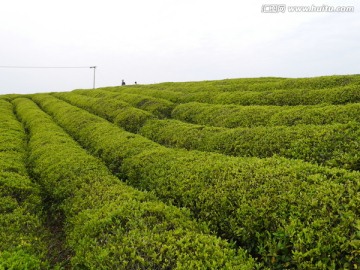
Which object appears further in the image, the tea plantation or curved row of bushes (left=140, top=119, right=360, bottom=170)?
curved row of bushes (left=140, top=119, right=360, bottom=170)

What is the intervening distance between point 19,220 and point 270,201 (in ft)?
24.0

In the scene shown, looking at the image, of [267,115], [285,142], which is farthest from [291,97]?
[285,142]

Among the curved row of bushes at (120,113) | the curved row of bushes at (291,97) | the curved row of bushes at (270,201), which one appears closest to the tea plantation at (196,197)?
the curved row of bushes at (270,201)

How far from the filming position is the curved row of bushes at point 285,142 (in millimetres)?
10711

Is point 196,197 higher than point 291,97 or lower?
lower

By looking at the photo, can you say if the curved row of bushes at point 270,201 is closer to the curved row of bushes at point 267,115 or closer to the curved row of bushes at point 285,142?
the curved row of bushes at point 285,142

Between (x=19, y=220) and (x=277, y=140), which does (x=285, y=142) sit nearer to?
(x=277, y=140)

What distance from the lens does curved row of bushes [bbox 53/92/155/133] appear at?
22.1 m

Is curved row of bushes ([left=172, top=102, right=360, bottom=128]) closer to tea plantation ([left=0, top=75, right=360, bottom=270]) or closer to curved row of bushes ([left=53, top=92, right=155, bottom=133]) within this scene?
tea plantation ([left=0, top=75, right=360, bottom=270])

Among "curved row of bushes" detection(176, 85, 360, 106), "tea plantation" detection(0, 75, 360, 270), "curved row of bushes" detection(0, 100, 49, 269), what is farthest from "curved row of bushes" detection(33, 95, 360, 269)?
"curved row of bushes" detection(176, 85, 360, 106)

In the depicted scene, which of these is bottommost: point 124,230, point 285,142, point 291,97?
point 124,230

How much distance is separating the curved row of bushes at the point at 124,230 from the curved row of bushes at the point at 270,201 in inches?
27.7

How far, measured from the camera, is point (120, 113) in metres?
24.8

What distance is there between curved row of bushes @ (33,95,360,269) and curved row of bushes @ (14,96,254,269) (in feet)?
2.31
